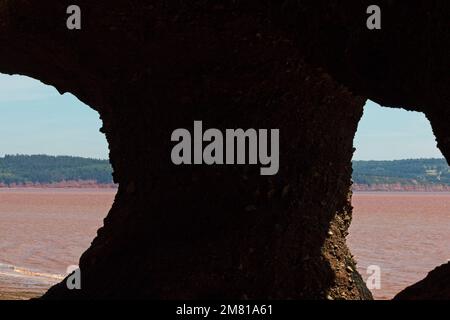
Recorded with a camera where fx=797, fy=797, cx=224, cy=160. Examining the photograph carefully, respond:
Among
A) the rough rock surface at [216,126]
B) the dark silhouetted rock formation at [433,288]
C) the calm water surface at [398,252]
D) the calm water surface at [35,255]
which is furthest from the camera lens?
the calm water surface at [398,252]

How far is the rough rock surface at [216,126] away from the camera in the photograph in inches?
211

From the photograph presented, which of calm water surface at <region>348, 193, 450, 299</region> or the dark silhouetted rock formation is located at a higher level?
the dark silhouetted rock formation

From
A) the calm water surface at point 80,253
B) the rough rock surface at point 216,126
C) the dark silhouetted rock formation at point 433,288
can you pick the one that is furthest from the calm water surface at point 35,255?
the dark silhouetted rock formation at point 433,288

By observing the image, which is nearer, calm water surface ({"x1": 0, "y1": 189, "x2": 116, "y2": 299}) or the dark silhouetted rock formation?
the dark silhouetted rock formation

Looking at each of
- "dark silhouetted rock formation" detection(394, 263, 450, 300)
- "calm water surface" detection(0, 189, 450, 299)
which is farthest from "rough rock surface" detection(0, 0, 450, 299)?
"calm water surface" detection(0, 189, 450, 299)

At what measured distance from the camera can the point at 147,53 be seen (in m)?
5.79

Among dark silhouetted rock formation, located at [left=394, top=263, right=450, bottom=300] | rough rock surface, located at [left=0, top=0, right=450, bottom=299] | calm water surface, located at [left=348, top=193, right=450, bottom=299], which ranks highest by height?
rough rock surface, located at [left=0, top=0, right=450, bottom=299]

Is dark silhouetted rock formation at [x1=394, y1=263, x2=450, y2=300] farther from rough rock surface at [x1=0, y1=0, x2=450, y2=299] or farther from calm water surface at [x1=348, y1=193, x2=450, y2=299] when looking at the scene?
calm water surface at [x1=348, y1=193, x2=450, y2=299]

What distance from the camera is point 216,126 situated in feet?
18.6

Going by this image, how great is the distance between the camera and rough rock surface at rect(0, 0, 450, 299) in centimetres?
536

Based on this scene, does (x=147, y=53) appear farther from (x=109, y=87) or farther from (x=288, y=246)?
(x=288, y=246)

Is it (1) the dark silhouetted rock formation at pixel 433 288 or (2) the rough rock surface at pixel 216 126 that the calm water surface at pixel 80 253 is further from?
(1) the dark silhouetted rock formation at pixel 433 288

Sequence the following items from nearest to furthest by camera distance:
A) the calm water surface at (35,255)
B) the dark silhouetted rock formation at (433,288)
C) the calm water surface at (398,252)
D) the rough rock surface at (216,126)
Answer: the dark silhouetted rock formation at (433,288) → the rough rock surface at (216,126) → the calm water surface at (35,255) → the calm water surface at (398,252)
